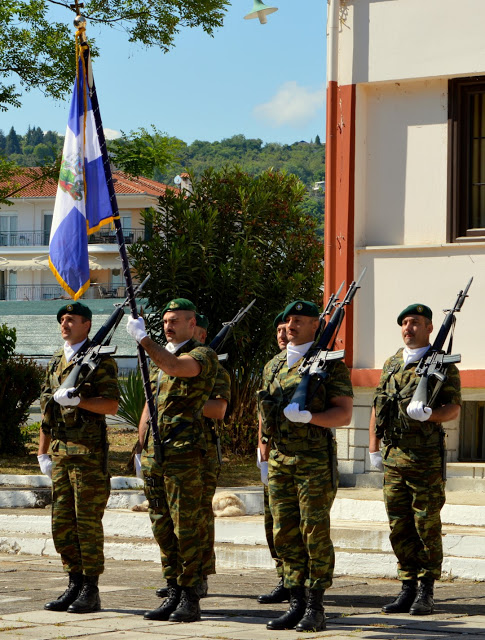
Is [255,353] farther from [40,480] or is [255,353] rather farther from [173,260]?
[40,480]

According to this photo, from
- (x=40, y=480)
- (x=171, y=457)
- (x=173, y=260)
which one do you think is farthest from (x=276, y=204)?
(x=171, y=457)

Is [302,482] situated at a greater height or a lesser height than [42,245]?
lesser

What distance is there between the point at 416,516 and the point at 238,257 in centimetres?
782

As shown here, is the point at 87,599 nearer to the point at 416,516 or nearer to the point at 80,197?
the point at 416,516

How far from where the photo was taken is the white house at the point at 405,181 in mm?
11156

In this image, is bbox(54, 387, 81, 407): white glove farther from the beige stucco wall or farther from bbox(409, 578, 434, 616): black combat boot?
the beige stucco wall

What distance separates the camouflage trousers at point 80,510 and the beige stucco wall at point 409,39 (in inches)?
233

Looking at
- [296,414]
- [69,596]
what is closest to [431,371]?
[296,414]

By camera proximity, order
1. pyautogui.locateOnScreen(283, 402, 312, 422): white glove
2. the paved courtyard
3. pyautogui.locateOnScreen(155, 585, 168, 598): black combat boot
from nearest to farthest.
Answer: the paved courtyard → pyautogui.locateOnScreen(283, 402, 312, 422): white glove → pyautogui.locateOnScreen(155, 585, 168, 598): black combat boot

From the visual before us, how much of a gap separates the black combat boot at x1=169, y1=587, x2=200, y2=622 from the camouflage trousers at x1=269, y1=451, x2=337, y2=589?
592 mm

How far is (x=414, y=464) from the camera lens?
7211 millimetres

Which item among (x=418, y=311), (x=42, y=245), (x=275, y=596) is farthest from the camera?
(x=42, y=245)

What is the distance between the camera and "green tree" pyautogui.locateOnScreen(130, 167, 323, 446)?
14.5 m

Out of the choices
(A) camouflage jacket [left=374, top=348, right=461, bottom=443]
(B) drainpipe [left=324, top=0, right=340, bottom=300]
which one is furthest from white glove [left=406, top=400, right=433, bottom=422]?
(B) drainpipe [left=324, top=0, right=340, bottom=300]
